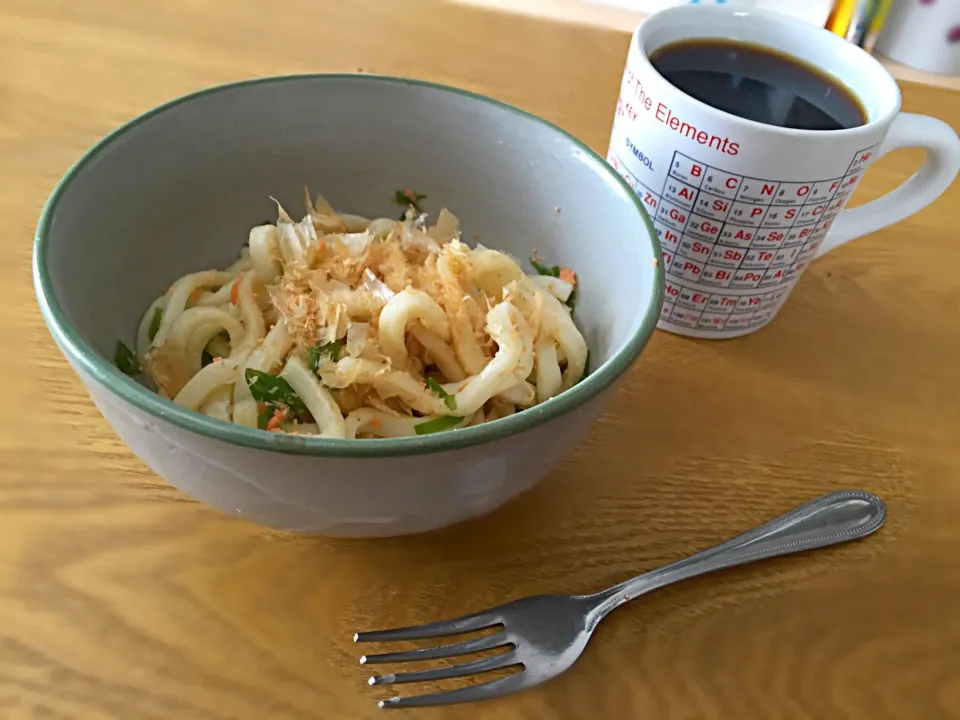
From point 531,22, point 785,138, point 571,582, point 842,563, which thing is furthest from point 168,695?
point 531,22

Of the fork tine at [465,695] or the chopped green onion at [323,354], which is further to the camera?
the chopped green onion at [323,354]

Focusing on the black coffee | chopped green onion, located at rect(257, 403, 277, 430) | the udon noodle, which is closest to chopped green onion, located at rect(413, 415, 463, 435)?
the udon noodle

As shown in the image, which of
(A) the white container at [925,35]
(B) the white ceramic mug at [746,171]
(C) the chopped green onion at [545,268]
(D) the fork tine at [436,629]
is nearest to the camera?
(D) the fork tine at [436,629]

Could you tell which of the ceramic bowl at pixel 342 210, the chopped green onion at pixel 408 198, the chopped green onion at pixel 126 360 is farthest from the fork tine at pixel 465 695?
the chopped green onion at pixel 408 198

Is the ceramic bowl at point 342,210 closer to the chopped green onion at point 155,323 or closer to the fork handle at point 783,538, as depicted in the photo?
the chopped green onion at point 155,323

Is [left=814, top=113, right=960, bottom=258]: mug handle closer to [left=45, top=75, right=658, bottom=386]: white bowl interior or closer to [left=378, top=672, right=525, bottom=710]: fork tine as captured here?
[left=45, top=75, right=658, bottom=386]: white bowl interior

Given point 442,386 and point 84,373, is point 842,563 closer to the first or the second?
point 442,386

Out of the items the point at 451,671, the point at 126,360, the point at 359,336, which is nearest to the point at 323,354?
the point at 359,336
